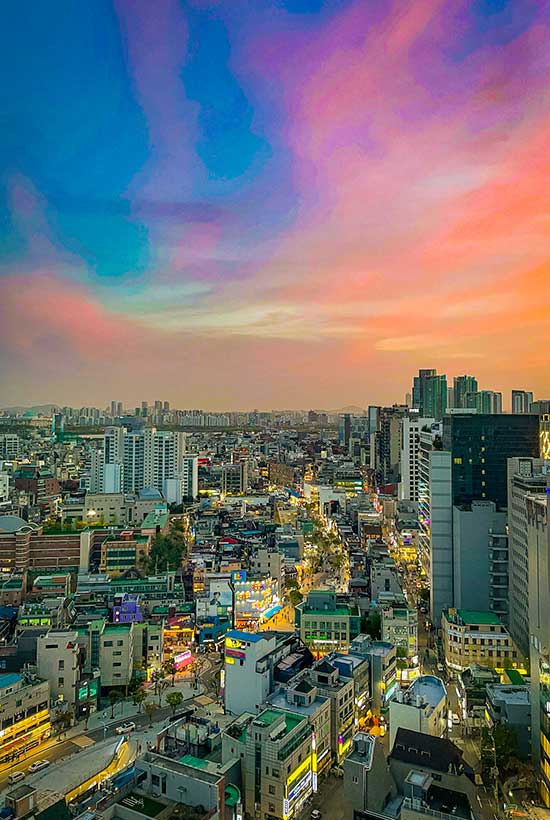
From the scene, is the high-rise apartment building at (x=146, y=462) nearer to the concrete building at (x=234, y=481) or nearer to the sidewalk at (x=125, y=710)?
the concrete building at (x=234, y=481)

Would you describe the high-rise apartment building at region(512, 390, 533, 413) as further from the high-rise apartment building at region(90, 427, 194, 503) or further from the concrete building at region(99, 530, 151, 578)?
the concrete building at region(99, 530, 151, 578)

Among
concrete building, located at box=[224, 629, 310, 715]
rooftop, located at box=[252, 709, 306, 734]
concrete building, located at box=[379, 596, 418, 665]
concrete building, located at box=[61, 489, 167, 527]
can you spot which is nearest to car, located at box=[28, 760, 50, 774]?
concrete building, located at box=[224, 629, 310, 715]

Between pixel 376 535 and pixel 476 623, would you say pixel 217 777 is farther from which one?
pixel 376 535

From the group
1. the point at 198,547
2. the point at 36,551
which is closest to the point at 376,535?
the point at 198,547

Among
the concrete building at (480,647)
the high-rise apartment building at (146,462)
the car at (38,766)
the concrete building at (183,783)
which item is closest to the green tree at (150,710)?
the car at (38,766)

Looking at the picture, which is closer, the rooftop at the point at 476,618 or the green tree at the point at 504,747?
the green tree at the point at 504,747
